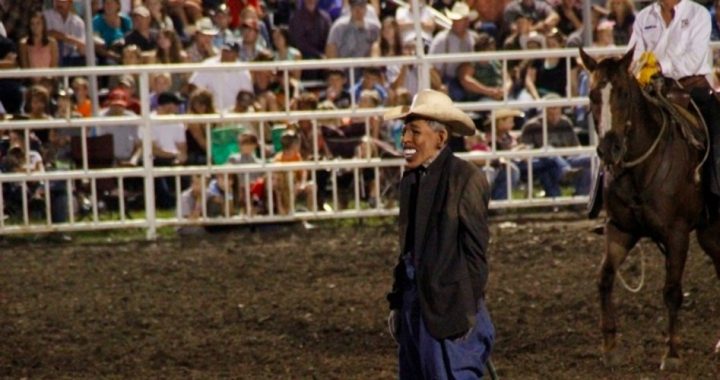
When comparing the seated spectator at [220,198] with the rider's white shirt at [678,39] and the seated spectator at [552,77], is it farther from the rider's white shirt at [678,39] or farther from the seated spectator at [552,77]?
the rider's white shirt at [678,39]

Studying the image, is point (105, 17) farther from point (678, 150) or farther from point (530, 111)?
point (678, 150)

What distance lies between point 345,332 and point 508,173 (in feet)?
17.5

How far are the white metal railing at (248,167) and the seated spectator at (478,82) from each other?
718 millimetres

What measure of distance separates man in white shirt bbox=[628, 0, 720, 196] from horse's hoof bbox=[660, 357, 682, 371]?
5.55ft

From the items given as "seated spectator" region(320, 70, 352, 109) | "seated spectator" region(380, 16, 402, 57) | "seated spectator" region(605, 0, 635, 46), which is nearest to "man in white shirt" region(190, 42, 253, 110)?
"seated spectator" region(320, 70, 352, 109)

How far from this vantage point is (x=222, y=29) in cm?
1780

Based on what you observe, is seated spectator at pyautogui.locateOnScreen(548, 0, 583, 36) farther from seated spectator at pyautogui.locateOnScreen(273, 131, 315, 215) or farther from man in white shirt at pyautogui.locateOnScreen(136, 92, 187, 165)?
man in white shirt at pyautogui.locateOnScreen(136, 92, 187, 165)

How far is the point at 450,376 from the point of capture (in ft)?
22.0

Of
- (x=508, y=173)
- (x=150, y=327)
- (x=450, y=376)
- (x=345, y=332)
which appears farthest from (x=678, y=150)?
(x=508, y=173)

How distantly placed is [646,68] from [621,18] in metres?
7.42

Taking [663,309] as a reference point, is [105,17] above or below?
above

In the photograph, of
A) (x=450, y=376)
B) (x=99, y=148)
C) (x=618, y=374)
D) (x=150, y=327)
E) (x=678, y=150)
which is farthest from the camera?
(x=99, y=148)

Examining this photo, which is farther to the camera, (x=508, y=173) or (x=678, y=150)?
(x=508, y=173)

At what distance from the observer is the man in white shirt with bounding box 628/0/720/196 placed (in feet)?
35.9
